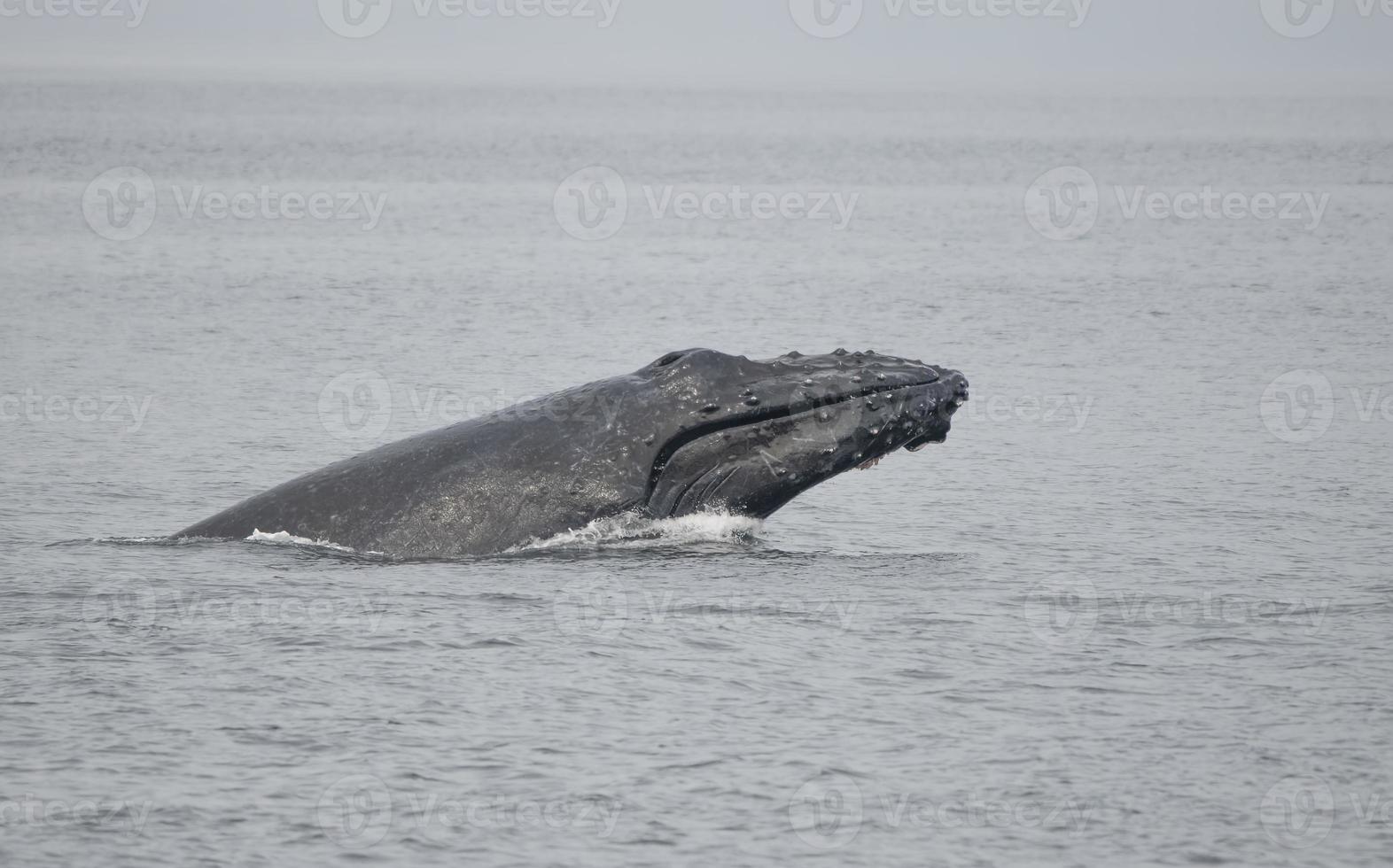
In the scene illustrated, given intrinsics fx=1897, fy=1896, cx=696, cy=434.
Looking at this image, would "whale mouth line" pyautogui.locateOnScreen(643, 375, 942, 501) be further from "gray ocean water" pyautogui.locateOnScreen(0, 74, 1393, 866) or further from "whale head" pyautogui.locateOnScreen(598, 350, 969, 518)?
"gray ocean water" pyautogui.locateOnScreen(0, 74, 1393, 866)

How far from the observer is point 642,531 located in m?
12.5

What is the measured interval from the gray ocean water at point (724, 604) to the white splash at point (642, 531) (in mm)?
39

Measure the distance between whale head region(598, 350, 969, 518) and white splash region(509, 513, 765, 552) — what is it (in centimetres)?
9

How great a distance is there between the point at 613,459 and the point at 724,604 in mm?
1185

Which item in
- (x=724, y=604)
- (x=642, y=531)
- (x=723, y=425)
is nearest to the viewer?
(x=724, y=604)

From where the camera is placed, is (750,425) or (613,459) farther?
(750,425)

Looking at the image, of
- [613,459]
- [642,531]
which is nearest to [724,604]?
[642,531]

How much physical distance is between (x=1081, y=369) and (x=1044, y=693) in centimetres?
1429

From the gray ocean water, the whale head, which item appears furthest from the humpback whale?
the gray ocean water

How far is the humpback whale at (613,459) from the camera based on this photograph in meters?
12.2

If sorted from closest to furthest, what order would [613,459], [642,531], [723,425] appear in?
[613,459], [723,425], [642,531]

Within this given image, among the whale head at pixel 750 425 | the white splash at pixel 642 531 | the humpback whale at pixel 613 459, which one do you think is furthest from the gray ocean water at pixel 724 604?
the whale head at pixel 750 425

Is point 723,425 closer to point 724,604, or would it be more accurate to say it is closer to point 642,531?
point 642,531

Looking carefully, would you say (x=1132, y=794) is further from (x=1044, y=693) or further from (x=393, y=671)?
(x=393, y=671)
